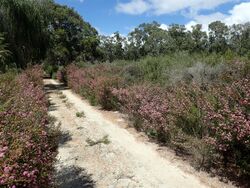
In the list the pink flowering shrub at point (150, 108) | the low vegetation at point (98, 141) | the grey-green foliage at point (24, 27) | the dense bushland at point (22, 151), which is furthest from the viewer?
the grey-green foliage at point (24, 27)

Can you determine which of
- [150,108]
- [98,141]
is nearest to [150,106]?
[150,108]

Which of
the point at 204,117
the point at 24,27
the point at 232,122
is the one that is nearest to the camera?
the point at 232,122

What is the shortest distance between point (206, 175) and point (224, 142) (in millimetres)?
802

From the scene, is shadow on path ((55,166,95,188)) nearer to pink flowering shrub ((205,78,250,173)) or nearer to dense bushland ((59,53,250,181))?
dense bushland ((59,53,250,181))

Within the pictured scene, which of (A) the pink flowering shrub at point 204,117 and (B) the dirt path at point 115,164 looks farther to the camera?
(B) the dirt path at point 115,164

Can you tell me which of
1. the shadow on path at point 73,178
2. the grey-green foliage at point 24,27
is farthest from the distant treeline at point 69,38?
the shadow on path at point 73,178

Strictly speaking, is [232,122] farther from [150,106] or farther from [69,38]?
[69,38]

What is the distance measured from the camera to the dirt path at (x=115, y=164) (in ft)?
19.9

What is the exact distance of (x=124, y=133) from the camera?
388 inches

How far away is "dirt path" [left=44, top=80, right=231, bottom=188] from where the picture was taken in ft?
19.9

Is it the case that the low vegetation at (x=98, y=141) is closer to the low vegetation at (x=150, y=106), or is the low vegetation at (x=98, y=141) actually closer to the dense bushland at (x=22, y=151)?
the low vegetation at (x=150, y=106)

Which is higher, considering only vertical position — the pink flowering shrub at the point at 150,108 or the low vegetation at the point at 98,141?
the pink flowering shrub at the point at 150,108

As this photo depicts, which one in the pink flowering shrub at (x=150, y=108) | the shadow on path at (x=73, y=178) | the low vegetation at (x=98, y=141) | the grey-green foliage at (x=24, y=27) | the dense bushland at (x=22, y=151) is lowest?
the shadow on path at (x=73, y=178)

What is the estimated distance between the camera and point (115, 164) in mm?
7027
